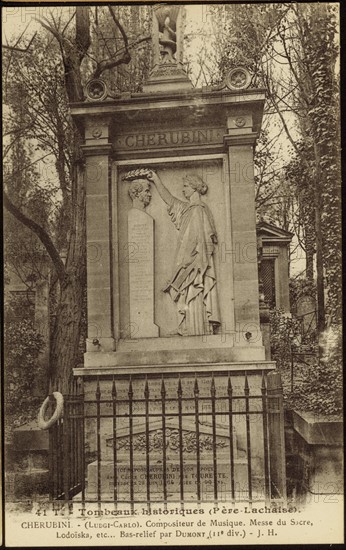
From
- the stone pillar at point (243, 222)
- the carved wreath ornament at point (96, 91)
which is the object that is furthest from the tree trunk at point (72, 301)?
the stone pillar at point (243, 222)

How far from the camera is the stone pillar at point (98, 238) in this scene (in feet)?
24.1

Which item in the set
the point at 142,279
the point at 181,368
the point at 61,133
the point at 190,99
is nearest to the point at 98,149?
the point at 190,99

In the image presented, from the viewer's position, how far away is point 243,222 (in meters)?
7.34

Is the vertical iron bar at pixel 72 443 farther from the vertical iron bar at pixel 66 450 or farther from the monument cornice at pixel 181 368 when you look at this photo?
the monument cornice at pixel 181 368

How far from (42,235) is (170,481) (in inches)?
182

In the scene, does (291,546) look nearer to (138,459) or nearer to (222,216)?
(138,459)

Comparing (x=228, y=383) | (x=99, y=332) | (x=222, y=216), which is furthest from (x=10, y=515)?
(x=222, y=216)

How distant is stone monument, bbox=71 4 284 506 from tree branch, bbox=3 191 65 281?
8.52ft

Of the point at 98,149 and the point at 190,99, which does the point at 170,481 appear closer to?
the point at 98,149

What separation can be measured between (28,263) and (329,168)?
4519 millimetres

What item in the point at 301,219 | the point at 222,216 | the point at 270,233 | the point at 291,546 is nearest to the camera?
the point at 291,546

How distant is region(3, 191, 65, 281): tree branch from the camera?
9.83 metres

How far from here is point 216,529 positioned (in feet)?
21.2

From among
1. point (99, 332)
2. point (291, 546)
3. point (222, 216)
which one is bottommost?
point (291, 546)
